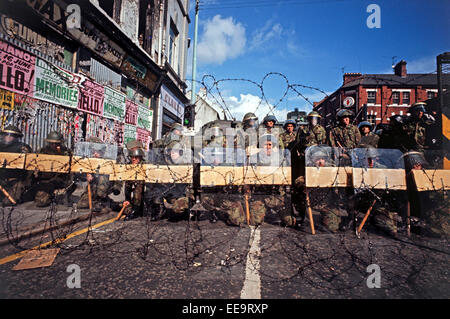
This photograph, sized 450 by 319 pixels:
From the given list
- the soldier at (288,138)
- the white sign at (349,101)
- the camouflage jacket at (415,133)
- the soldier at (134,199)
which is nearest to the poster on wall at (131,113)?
the soldier at (134,199)

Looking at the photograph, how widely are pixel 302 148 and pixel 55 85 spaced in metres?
8.31

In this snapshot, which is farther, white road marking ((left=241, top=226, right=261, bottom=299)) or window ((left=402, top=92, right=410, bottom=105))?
window ((left=402, top=92, right=410, bottom=105))

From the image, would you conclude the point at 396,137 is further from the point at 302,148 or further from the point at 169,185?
the point at 169,185

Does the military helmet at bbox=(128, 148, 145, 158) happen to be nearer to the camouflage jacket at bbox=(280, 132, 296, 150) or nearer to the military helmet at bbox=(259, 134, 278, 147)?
the military helmet at bbox=(259, 134, 278, 147)

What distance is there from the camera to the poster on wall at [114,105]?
1018 centimetres

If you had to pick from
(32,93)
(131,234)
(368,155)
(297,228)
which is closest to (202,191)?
(131,234)

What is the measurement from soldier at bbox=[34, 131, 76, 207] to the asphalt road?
2.41 metres

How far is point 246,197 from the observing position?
4.29 m

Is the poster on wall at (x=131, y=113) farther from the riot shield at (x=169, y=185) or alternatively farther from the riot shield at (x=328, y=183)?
the riot shield at (x=328, y=183)

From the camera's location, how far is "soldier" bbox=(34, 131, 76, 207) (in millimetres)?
5656

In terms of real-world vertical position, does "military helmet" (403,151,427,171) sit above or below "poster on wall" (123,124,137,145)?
below

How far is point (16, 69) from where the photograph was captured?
653 cm

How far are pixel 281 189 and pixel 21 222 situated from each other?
502 centimetres

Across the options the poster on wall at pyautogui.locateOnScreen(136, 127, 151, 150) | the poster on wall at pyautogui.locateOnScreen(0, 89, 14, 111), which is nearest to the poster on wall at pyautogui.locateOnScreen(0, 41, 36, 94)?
the poster on wall at pyautogui.locateOnScreen(0, 89, 14, 111)
